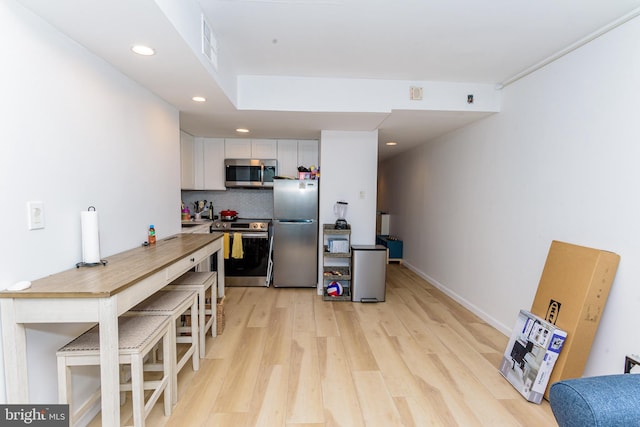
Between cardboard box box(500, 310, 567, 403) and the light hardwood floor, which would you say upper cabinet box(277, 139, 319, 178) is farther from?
cardboard box box(500, 310, 567, 403)

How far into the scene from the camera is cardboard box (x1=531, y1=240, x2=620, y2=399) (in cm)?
180

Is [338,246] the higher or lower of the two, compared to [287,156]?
lower

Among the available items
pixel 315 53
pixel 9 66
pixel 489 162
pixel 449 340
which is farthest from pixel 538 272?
pixel 9 66

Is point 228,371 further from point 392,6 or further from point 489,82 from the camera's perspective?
point 489,82

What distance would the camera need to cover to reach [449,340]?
8.77 ft

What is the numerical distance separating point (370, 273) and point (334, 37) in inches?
101

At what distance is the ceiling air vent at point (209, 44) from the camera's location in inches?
70.8

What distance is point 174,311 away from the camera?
1.81 meters

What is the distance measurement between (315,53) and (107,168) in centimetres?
170

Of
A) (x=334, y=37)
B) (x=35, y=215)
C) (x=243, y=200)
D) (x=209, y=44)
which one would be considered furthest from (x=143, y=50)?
(x=243, y=200)

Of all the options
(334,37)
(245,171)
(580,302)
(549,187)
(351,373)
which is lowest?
(351,373)

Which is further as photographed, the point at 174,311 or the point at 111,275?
the point at 174,311

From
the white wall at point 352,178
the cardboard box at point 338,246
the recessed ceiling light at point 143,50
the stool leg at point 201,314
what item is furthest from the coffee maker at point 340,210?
the recessed ceiling light at point 143,50

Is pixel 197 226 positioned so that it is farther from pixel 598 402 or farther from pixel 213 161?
pixel 598 402
